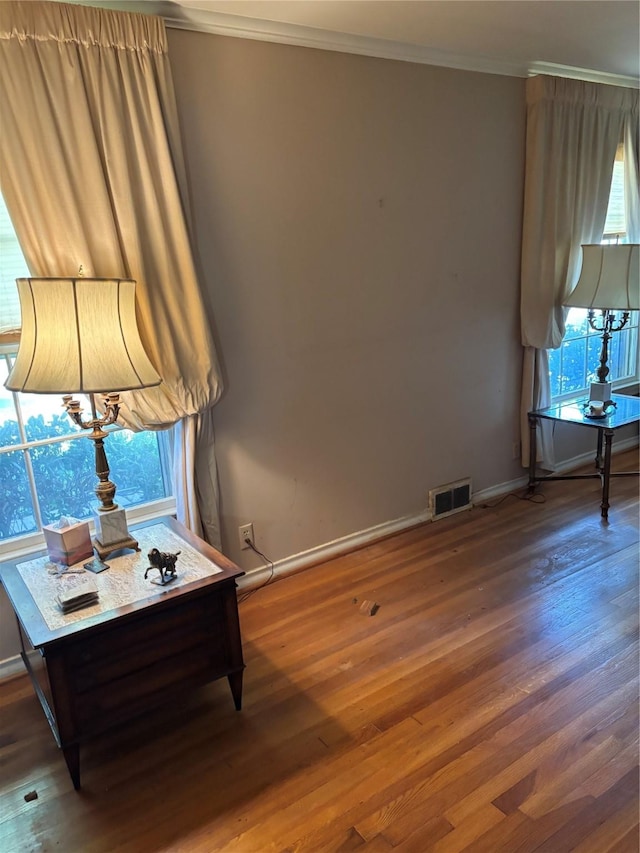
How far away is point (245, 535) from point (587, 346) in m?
2.79

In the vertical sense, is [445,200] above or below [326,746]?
above

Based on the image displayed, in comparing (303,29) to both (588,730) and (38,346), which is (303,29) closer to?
(38,346)

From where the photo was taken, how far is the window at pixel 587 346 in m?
3.94

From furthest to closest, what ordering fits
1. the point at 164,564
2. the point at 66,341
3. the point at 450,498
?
the point at 450,498 < the point at 164,564 < the point at 66,341

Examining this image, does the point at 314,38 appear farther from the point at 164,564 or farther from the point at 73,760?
the point at 73,760

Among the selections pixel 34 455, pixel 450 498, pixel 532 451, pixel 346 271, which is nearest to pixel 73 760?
pixel 34 455

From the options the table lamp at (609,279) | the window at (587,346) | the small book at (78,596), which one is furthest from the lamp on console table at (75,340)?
the window at (587,346)

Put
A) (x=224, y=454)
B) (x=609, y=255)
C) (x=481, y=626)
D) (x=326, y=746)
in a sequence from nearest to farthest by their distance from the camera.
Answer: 1. (x=326, y=746)
2. (x=481, y=626)
3. (x=224, y=454)
4. (x=609, y=255)

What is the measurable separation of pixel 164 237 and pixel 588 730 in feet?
7.12

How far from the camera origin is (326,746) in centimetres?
190

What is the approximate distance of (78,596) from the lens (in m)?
1.76

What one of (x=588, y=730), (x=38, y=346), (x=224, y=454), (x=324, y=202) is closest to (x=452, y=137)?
(x=324, y=202)

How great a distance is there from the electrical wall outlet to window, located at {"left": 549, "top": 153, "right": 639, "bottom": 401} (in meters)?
2.28

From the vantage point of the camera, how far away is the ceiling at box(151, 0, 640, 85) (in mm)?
2250
